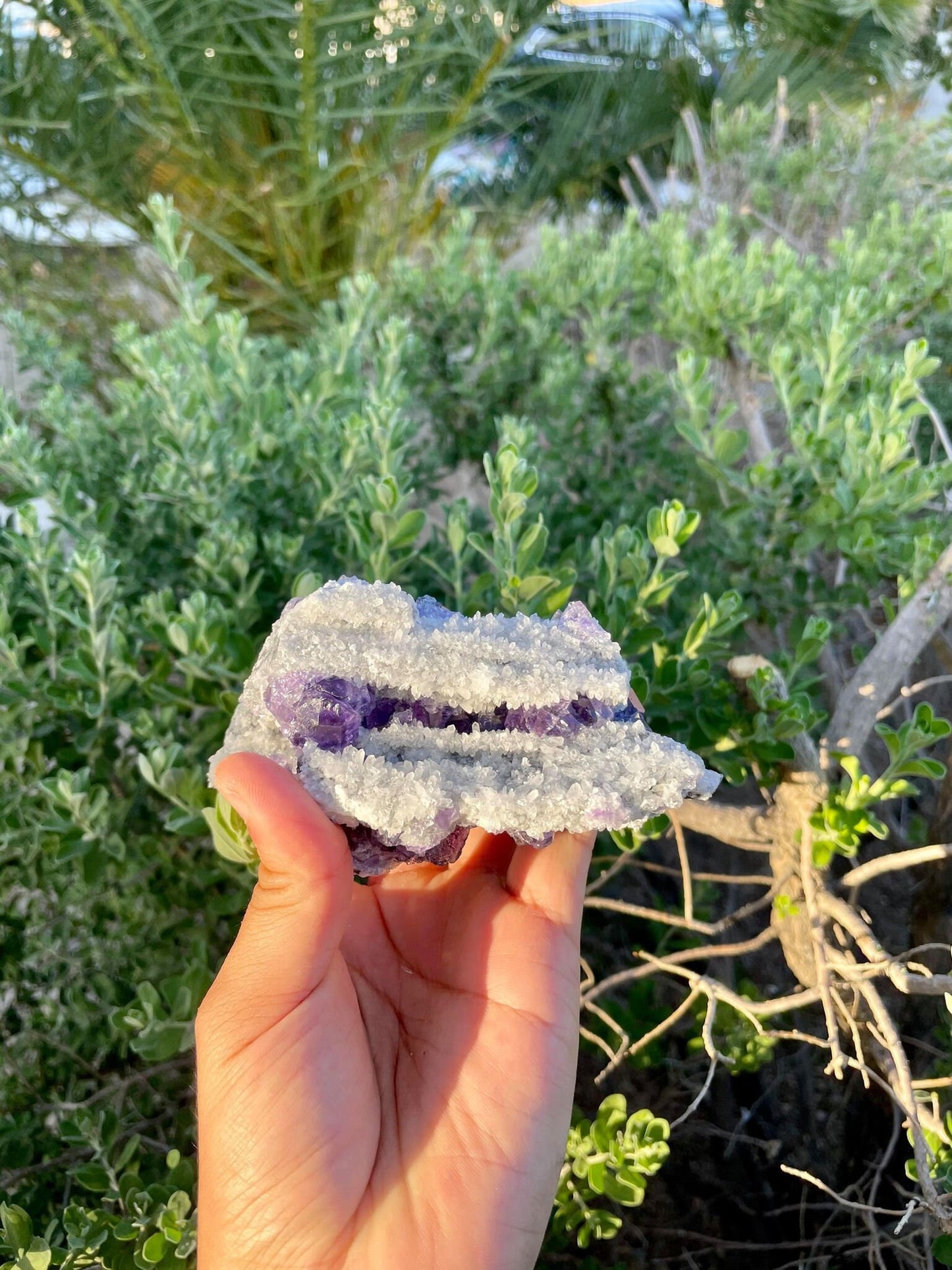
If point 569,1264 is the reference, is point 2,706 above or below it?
above

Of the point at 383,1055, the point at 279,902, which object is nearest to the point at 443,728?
the point at 279,902

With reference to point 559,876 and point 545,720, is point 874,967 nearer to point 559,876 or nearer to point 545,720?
point 559,876

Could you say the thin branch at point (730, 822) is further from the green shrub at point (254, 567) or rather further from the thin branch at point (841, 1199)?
the thin branch at point (841, 1199)

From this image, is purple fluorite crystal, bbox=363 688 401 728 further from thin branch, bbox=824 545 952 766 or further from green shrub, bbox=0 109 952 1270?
thin branch, bbox=824 545 952 766

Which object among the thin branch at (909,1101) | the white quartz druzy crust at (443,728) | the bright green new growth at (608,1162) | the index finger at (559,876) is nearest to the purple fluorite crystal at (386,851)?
the white quartz druzy crust at (443,728)

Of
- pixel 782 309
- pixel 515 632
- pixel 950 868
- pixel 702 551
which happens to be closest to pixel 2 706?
pixel 515 632

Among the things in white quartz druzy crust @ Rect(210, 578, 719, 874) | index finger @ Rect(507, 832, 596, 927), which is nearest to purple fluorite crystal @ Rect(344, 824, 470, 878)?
white quartz druzy crust @ Rect(210, 578, 719, 874)

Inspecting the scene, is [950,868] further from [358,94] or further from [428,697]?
[358,94]
